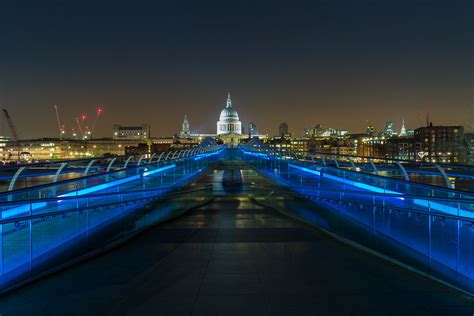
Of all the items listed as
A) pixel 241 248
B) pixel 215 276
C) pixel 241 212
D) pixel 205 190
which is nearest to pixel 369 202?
pixel 241 248

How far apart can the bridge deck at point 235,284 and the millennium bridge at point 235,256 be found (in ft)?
0.06

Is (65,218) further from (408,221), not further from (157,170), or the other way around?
(157,170)

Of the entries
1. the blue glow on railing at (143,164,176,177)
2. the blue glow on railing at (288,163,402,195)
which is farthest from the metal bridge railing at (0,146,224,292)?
the blue glow on railing at (288,163,402,195)

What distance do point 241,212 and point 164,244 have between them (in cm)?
498

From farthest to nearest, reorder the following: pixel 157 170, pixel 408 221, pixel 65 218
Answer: pixel 157 170 < pixel 408 221 < pixel 65 218

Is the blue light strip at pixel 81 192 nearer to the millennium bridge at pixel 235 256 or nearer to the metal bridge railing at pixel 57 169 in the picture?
the millennium bridge at pixel 235 256

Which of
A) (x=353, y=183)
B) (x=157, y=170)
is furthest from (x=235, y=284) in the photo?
(x=157, y=170)

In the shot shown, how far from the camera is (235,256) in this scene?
8.24 metres

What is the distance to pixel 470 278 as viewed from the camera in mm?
6270

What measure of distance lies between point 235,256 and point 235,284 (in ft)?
5.55

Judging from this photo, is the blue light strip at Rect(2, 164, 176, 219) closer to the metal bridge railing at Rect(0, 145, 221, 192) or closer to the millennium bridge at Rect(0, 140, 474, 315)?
the millennium bridge at Rect(0, 140, 474, 315)

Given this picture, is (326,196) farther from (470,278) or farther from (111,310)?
(111,310)

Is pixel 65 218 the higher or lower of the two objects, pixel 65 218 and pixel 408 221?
the higher

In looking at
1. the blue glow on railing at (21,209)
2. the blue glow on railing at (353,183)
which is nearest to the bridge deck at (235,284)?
the blue glow on railing at (21,209)
